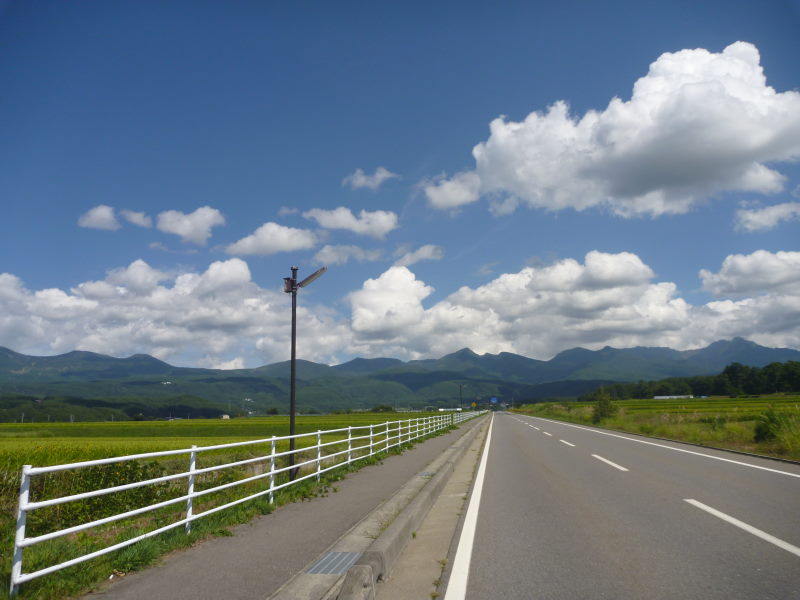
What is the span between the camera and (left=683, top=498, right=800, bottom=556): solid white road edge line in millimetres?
5062

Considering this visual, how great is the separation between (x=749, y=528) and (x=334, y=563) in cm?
479

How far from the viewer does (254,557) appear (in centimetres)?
520

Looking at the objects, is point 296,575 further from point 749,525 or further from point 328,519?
point 749,525

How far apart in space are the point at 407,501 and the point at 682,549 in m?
3.96

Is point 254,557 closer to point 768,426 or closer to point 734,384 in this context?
point 768,426

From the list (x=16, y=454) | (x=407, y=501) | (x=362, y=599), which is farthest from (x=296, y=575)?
(x=16, y=454)

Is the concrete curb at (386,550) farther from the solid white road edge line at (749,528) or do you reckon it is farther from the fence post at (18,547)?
the solid white road edge line at (749,528)

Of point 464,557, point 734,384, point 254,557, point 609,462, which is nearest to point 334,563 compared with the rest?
point 254,557

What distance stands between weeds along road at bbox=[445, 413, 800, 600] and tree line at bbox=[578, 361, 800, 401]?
78.0 meters

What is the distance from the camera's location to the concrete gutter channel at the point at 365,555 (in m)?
3.95

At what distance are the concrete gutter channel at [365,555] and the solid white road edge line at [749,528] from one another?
3.88 meters

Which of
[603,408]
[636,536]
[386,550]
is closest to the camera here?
[386,550]

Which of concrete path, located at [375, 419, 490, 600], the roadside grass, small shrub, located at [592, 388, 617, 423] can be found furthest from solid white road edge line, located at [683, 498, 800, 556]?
small shrub, located at [592, 388, 617, 423]

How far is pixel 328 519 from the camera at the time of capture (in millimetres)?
7004
